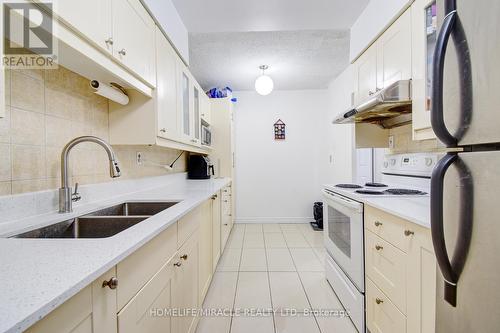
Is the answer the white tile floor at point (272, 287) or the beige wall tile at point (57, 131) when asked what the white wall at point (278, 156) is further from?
the beige wall tile at point (57, 131)

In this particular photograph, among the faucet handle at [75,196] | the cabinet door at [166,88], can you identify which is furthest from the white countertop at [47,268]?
the cabinet door at [166,88]

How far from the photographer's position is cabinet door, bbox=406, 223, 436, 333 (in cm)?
94

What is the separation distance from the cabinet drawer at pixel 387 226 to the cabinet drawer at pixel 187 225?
1096 mm

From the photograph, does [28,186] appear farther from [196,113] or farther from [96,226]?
[196,113]

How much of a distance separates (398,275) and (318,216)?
279cm

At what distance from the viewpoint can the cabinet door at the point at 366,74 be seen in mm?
1941

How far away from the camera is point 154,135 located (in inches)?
61.6

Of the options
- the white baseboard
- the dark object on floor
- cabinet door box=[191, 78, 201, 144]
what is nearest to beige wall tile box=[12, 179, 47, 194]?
cabinet door box=[191, 78, 201, 144]

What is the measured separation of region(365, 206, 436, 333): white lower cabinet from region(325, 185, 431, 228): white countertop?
40 millimetres

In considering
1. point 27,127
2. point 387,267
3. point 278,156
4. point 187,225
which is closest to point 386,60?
point 387,267

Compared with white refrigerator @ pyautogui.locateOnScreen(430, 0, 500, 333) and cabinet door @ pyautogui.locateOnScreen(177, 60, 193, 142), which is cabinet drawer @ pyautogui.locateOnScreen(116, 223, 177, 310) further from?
cabinet door @ pyautogui.locateOnScreen(177, 60, 193, 142)

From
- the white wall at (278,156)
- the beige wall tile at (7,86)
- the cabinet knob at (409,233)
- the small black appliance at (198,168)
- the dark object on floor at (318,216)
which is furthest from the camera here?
the white wall at (278,156)

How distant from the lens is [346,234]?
1.74 meters

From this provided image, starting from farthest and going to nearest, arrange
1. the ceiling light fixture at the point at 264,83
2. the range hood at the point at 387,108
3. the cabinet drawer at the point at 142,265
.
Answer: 1. the ceiling light fixture at the point at 264,83
2. the range hood at the point at 387,108
3. the cabinet drawer at the point at 142,265
